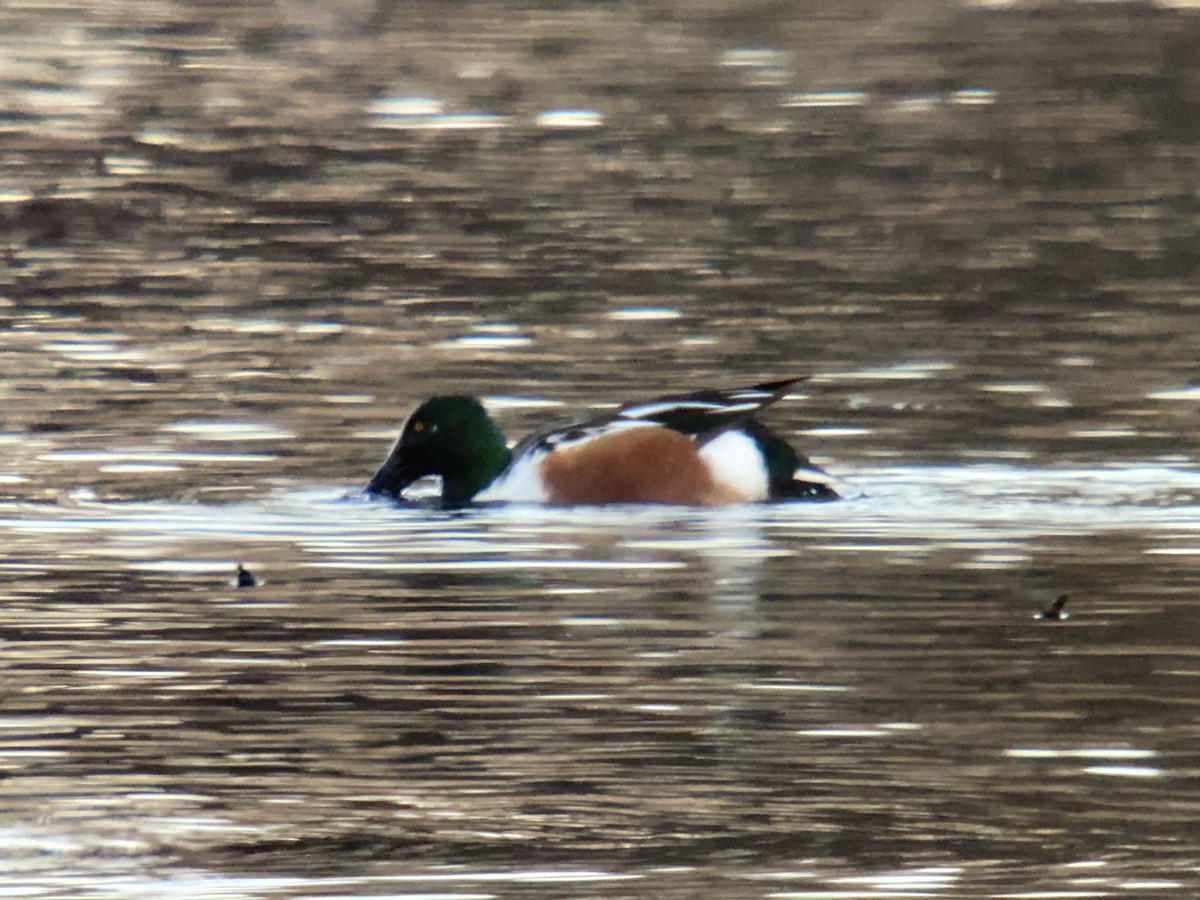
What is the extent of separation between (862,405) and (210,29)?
66.2 feet

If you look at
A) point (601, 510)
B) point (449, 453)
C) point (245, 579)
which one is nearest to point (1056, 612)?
point (245, 579)

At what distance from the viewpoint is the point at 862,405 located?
1355 cm

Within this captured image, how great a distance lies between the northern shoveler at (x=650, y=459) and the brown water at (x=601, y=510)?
6.1 inches

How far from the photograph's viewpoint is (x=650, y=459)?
39.5 ft

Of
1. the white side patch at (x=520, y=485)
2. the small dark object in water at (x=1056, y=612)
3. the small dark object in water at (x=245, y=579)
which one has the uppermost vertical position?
the small dark object in water at (x=245, y=579)

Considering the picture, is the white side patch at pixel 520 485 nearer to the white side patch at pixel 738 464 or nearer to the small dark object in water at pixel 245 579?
the white side patch at pixel 738 464

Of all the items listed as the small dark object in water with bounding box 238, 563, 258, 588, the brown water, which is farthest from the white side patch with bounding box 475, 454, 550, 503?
the small dark object in water with bounding box 238, 563, 258, 588

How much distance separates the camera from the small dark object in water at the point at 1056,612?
367 inches

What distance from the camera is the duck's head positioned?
12.2 metres

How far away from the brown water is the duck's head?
0.99ft

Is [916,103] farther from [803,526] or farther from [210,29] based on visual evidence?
[803,526]

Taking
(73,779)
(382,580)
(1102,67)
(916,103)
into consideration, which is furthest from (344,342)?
(1102,67)

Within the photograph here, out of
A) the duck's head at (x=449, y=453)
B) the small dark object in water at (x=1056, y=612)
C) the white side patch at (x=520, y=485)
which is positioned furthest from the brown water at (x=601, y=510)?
the duck's head at (x=449, y=453)

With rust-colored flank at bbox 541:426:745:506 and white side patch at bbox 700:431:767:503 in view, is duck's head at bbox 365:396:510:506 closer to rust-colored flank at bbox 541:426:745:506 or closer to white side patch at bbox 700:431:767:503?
rust-colored flank at bbox 541:426:745:506
